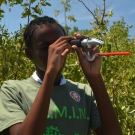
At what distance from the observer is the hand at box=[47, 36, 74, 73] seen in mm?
1116

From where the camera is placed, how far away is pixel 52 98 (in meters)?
1.21

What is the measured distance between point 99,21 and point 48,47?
1892 mm

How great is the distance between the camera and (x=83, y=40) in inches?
46.3

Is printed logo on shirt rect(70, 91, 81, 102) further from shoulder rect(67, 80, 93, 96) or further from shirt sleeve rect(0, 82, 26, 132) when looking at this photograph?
shirt sleeve rect(0, 82, 26, 132)

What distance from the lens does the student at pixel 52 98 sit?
108cm

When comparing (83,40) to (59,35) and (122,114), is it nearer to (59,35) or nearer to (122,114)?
(59,35)

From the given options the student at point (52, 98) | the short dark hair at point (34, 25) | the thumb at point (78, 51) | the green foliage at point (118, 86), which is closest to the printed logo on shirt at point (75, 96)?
the student at point (52, 98)

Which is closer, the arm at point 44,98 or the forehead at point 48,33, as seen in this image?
the arm at point 44,98

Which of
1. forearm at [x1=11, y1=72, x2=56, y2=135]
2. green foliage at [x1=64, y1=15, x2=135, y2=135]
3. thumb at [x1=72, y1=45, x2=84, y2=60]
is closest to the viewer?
forearm at [x1=11, y1=72, x2=56, y2=135]

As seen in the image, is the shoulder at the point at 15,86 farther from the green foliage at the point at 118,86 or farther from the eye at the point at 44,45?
the green foliage at the point at 118,86

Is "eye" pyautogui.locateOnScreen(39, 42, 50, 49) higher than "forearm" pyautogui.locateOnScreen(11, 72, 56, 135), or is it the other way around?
"eye" pyautogui.locateOnScreen(39, 42, 50, 49)

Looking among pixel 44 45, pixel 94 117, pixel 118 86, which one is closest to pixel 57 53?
pixel 44 45

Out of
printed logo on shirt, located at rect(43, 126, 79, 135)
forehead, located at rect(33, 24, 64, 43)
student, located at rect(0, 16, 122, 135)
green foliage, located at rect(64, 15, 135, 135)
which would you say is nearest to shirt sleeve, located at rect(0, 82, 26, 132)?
student, located at rect(0, 16, 122, 135)

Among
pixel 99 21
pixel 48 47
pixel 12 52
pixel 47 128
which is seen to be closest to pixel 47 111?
pixel 47 128
